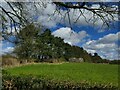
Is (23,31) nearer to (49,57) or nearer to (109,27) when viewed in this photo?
(109,27)

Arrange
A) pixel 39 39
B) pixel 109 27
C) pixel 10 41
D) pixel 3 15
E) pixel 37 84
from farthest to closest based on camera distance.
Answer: pixel 37 84, pixel 39 39, pixel 10 41, pixel 3 15, pixel 109 27

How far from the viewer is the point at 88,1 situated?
750 cm

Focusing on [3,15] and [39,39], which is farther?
[39,39]

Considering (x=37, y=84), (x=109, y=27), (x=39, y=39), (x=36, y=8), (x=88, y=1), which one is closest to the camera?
(x=88, y=1)

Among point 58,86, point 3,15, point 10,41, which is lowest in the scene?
point 58,86

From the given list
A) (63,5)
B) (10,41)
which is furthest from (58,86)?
(63,5)

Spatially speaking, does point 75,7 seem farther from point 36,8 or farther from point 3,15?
point 3,15

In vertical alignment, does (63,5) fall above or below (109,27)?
above

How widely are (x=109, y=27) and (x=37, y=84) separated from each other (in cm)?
869

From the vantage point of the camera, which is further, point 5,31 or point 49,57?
point 49,57

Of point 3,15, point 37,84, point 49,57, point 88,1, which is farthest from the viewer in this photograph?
point 49,57

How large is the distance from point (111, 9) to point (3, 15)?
3.34 m

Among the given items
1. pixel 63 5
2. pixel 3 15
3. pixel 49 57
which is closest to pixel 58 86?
pixel 3 15

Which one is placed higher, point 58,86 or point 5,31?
point 5,31
